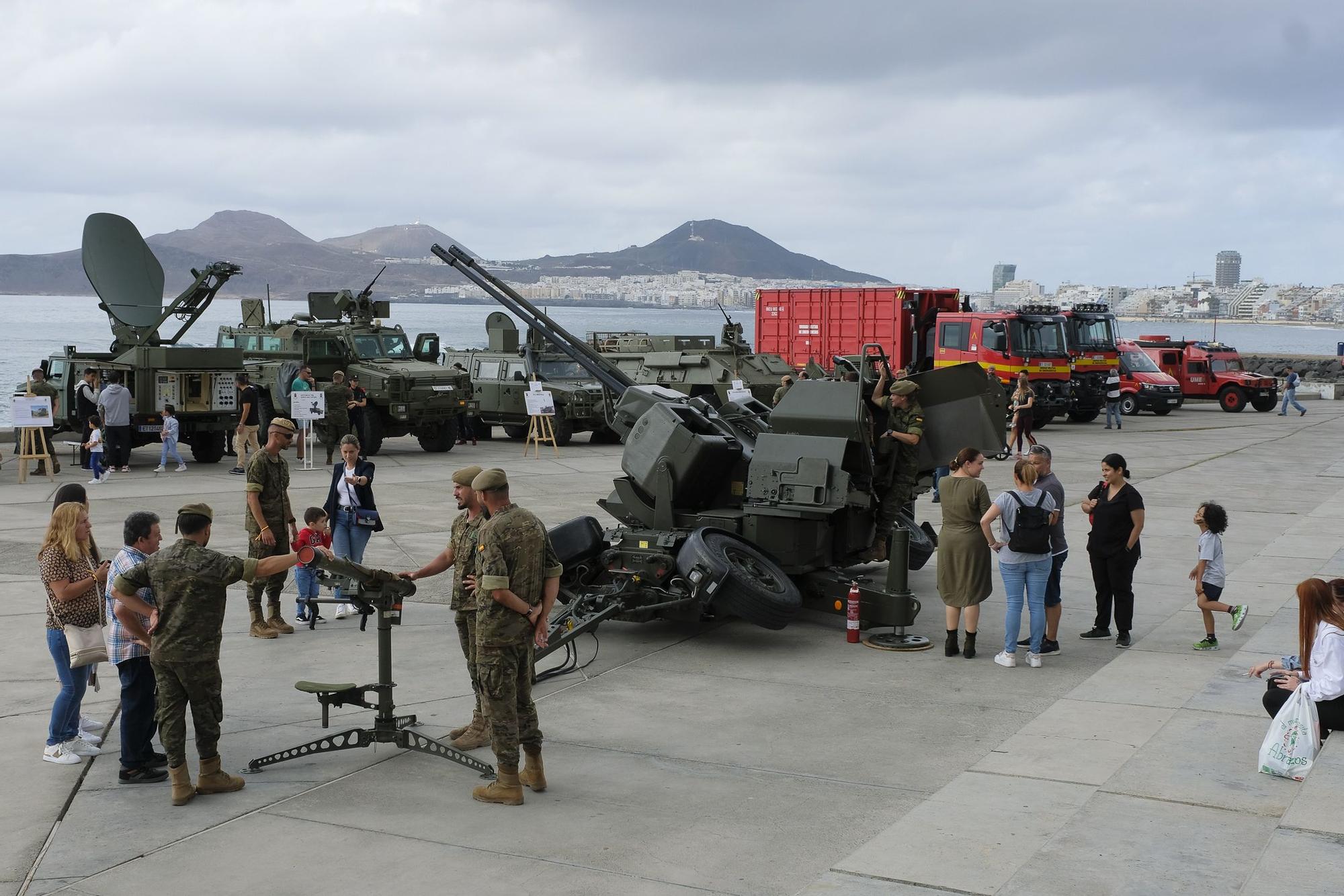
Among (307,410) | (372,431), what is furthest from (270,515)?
(372,431)

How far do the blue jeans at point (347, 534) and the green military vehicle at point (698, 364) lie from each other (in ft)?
46.9

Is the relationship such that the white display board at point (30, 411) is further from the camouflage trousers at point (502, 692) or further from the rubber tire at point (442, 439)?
the camouflage trousers at point (502, 692)

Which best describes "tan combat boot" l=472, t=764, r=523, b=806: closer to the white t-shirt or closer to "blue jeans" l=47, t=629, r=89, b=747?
"blue jeans" l=47, t=629, r=89, b=747

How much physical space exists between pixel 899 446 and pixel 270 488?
501 centimetres

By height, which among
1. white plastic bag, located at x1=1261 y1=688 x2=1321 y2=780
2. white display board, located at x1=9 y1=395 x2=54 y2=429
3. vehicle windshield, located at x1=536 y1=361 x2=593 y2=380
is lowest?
white plastic bag, located at x1=1261 y1=688 x2=1321 y2=780

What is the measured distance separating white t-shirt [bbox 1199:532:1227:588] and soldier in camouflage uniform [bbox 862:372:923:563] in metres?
2.31

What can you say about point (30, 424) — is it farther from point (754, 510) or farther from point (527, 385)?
point (754, 510)

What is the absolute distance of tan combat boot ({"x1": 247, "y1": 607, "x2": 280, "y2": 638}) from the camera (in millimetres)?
10102

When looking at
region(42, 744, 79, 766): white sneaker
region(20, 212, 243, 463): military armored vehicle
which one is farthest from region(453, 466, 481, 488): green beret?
region(20, 212, 243, 463): military armored vehicle

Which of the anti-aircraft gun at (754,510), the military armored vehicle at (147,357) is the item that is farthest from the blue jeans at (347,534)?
the military armored vehicle at (147,357)

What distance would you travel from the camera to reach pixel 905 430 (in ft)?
35.7

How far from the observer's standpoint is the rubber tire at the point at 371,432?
22.5 meters

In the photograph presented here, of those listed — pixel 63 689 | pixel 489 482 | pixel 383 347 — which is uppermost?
pixel 383 347

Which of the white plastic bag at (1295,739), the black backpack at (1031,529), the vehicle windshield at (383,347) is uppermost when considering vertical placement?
the vehicle windshield at (383,347)
